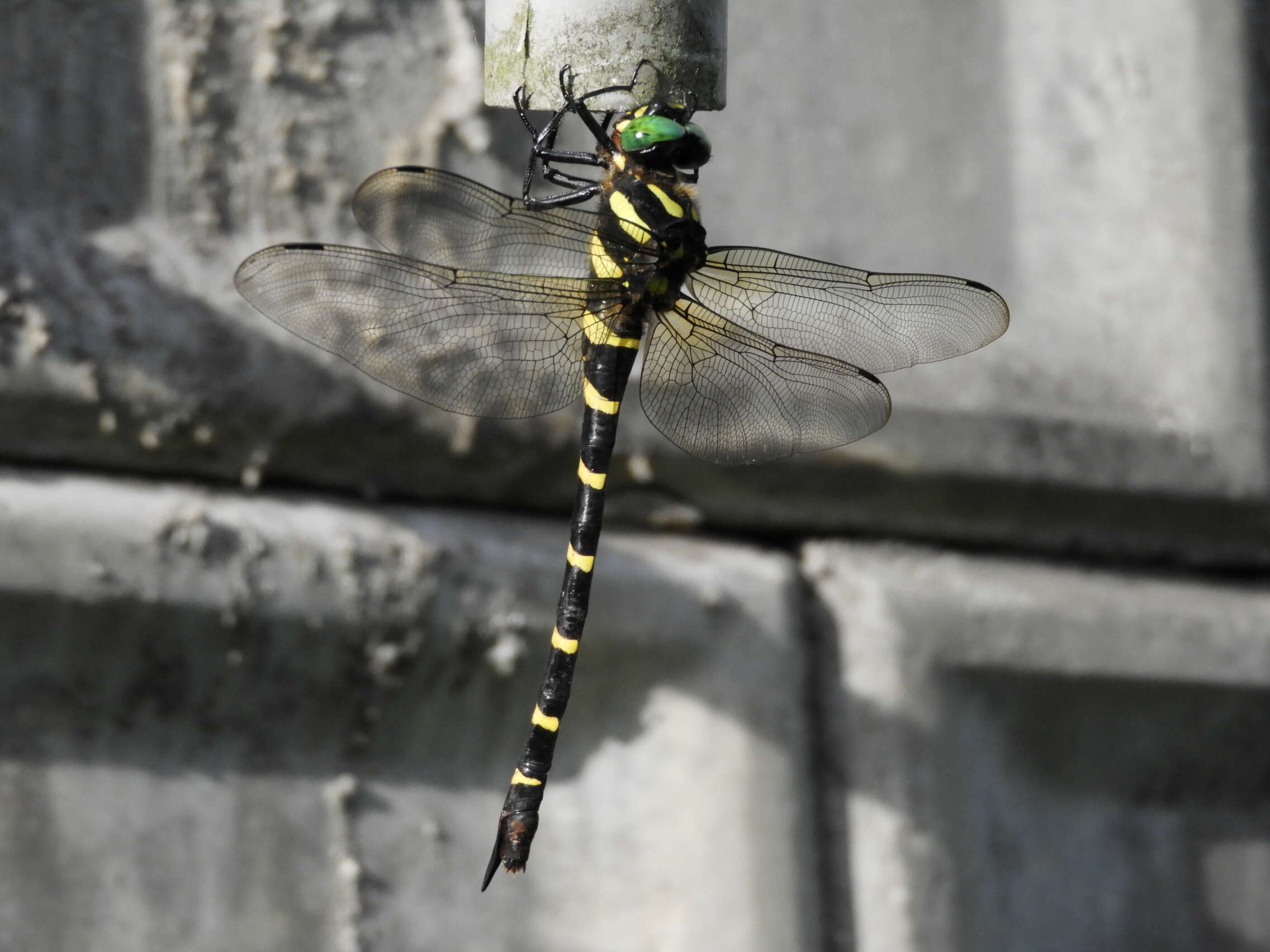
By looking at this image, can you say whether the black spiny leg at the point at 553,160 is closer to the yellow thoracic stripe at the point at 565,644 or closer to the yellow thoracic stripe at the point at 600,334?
the yellow thoracic stripe at the point at 600,334

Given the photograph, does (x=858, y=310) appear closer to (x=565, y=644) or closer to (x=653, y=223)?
(x=653, y=223)

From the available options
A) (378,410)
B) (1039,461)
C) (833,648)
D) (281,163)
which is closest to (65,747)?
(378,410)

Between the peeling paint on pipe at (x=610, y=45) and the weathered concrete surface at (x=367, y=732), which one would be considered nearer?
the peeling paint on pipe at (x=610, y=45)

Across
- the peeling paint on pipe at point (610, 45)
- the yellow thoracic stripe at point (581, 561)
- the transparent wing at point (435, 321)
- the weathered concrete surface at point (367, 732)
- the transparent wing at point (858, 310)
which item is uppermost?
the peeling paint on pipe at point (610, 45)

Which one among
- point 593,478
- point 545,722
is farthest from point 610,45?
point 545,722

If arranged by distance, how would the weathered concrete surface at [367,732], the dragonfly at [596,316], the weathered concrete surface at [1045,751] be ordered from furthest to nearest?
1. the weathered concrete surface at [1045,751]
2. the weathered concrete surface at [367,732]
3. the dragonfly at [596,316]

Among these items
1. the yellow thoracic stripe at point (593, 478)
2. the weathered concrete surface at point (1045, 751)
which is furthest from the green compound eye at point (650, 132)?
the weathered concrete surface at point (1045, 751)
